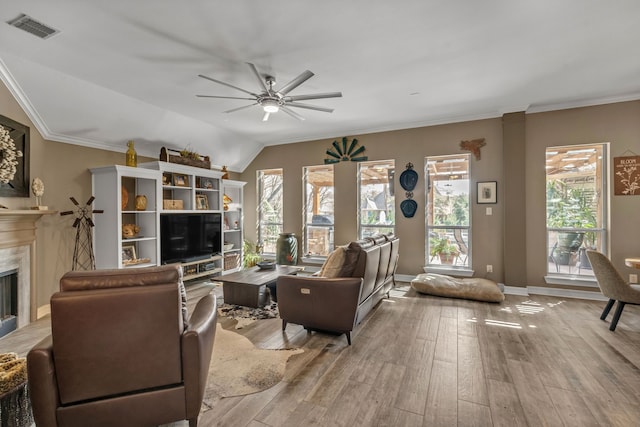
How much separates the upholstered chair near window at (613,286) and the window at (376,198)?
2.88 m

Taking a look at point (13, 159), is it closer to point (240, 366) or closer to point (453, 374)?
point (240, 366)

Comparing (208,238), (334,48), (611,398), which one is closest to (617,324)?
(611,398)

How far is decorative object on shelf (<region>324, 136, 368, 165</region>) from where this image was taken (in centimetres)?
Answer: 588

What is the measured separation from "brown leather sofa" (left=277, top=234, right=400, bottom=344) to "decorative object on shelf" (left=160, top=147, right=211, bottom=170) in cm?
323

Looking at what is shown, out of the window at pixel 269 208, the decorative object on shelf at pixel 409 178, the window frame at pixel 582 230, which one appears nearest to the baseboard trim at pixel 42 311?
the window at pixel 269 208

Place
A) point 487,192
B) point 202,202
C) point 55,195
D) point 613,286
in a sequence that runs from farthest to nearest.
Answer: point 202,202 < point 487,192 < point 55,195 < point 613,286

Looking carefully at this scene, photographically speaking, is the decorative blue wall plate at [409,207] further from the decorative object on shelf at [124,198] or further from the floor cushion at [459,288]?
the decorative object on shelf at [124,198]

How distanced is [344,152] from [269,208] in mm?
2166

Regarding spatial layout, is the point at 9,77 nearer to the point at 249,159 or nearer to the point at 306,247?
the point at 249,159

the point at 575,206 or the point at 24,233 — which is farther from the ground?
the point at 575,206

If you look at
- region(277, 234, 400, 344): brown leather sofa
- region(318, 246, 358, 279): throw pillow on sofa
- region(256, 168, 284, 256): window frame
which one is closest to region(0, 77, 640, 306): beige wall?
region(256, 168, 284, 256): window frame

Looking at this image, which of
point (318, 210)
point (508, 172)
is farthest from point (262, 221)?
point (508, 172)

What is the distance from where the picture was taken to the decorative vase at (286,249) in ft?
20.1

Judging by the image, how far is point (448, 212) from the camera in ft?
17.2
